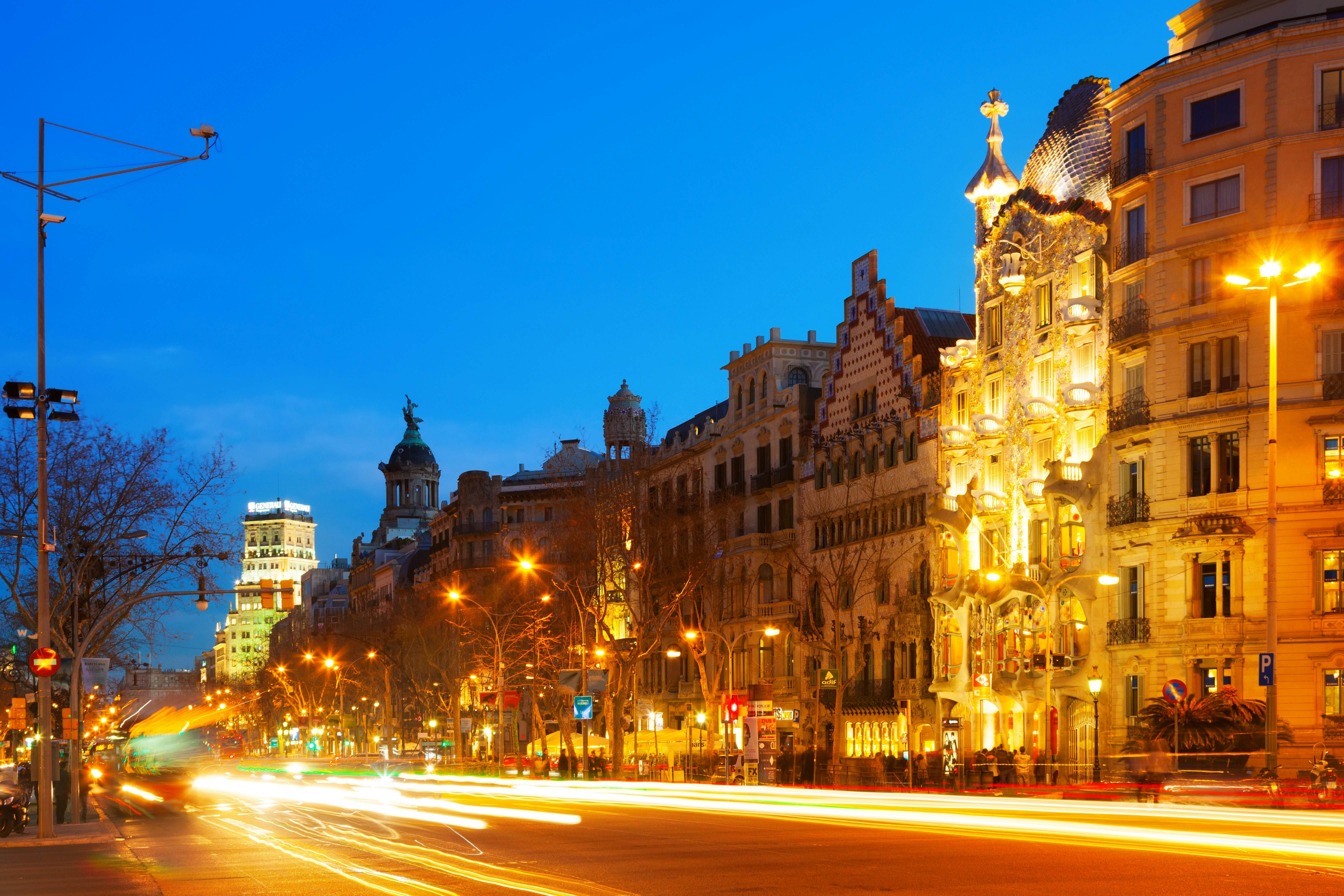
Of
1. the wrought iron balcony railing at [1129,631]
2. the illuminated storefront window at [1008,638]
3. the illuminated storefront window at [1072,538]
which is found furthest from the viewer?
the illuminated storefront window at [1008,638]

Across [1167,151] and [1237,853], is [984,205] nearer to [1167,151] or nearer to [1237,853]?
[1167,151]

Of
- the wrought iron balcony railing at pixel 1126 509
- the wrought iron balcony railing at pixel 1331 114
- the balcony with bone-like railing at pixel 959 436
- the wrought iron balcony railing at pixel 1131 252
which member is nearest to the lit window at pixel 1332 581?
the wrought iron balcony railing at pixel 1126 509

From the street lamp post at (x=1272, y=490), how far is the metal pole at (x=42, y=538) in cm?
2533

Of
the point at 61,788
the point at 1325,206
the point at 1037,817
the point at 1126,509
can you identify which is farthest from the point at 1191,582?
the point at 61,788

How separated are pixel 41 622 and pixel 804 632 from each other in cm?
3898

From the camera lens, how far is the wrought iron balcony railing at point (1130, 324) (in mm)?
47094

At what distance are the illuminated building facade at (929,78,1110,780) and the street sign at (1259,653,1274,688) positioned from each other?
538 inches

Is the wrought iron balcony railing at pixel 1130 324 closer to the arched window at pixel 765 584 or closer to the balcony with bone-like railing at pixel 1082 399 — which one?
the balcony with bone-like railing at pixel 1082 399

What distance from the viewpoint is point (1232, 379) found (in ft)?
147

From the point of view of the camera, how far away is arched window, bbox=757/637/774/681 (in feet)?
238

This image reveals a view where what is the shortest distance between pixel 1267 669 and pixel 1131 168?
19.8 metres

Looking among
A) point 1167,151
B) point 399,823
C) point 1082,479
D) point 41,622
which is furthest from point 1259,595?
point 41,622

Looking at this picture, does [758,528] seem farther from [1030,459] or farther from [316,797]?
[316,797]

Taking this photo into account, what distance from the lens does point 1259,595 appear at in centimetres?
4331
